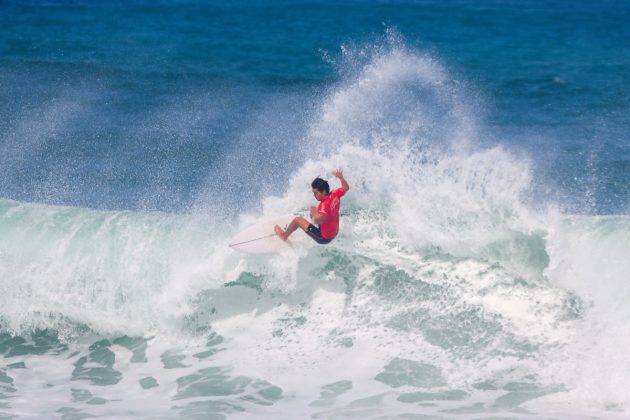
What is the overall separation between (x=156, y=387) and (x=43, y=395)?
1359 mm

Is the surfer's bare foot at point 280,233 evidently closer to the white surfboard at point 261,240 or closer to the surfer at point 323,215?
the surfer at point 323,215

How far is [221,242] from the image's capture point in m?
12.4

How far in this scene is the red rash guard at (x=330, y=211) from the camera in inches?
408

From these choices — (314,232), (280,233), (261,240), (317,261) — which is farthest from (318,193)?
(317,261)

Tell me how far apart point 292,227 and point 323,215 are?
0.71 meters

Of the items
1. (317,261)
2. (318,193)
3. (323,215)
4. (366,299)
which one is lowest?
(366,299)

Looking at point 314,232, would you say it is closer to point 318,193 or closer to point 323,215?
point 323,215

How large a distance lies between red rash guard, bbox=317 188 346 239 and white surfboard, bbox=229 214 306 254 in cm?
84

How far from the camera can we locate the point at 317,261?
459 inches

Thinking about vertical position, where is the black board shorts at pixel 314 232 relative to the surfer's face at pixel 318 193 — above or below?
below

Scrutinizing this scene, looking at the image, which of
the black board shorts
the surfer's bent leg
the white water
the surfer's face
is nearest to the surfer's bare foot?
the surfer's bent leg

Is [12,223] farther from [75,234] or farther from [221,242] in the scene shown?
[221,242]

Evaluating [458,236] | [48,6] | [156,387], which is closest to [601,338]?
[458,236]

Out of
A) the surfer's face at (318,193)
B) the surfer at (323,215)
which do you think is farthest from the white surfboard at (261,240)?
the surfer's face at (318,193)
